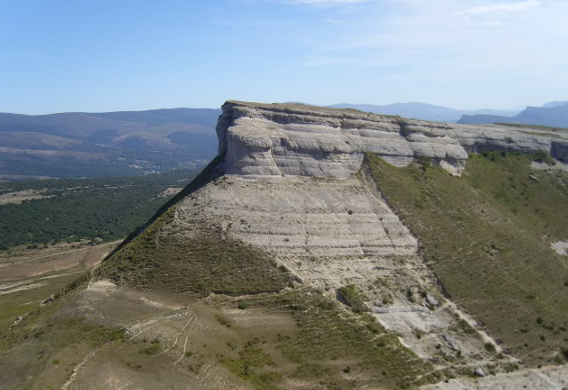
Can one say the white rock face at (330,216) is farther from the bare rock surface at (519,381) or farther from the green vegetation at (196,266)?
the bare rock surface at (519,381)

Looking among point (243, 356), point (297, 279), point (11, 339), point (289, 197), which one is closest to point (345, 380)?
point (243, 356)

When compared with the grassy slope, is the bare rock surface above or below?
below

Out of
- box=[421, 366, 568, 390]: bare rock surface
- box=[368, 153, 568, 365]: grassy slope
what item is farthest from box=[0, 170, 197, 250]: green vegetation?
box=[421, 366, 568, 390]: bare rock surface

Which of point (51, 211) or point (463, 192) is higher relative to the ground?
point (463, 192)

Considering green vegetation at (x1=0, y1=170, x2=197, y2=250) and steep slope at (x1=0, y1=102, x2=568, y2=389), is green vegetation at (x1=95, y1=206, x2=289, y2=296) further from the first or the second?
green vegetation at (x1=0, y1=170, x2=197, y2=250)

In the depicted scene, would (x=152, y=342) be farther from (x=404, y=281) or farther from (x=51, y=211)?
(x=51, y=211)

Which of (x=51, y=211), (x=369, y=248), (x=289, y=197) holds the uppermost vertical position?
(x=289, y=197)
